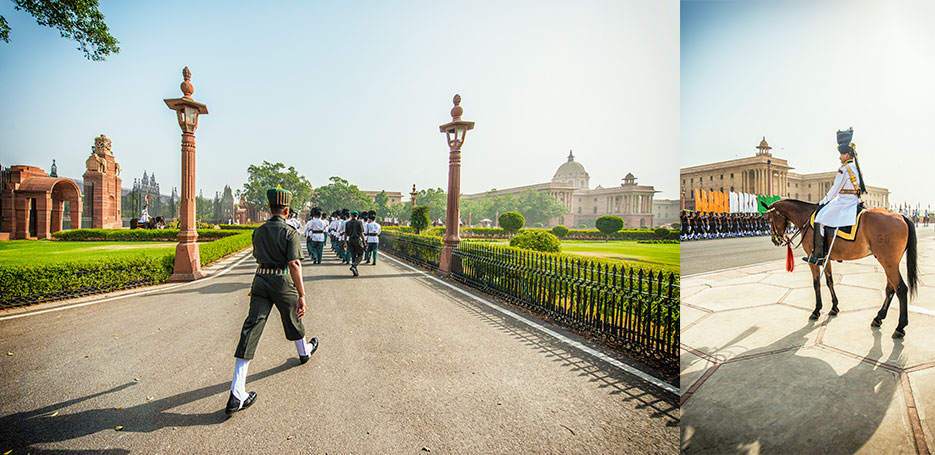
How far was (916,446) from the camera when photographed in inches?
67.0

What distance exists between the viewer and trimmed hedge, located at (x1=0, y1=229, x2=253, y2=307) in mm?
5746

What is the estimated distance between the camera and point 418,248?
1185 cm

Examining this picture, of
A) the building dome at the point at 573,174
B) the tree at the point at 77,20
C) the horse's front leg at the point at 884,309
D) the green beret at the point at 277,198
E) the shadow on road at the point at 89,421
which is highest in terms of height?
the building dome at the point at 573,174

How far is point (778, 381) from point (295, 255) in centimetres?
357

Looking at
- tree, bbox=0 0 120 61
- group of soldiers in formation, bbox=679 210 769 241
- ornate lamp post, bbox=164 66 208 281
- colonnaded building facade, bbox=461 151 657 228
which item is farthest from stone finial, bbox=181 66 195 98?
colonnaded building facade, bbox=461 151 657 228

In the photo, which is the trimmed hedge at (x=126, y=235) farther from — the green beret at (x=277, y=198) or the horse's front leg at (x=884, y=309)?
the horse's front leg at (x=884, y=309)

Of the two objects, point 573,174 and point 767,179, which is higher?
point 573,174

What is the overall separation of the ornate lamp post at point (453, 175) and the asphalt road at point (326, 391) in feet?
13.9

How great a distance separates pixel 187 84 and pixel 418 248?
679cm

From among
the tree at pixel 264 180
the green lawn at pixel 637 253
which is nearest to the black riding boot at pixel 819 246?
the green lawn at pixel 637 253

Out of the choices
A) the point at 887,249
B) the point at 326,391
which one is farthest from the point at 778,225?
the point at 326,391

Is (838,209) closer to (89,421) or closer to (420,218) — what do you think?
(89,421)

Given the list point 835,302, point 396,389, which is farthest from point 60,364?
point 835,302

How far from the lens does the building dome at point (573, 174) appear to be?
96.8 m
